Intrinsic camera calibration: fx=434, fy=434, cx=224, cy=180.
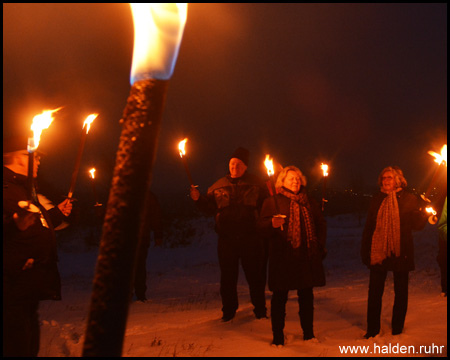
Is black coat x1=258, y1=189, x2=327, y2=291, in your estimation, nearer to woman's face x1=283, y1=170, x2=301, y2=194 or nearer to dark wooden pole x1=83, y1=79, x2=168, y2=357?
woman's face x1=283, y1=170, x2=301, y2=194

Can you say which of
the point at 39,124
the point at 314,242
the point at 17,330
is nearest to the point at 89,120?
the point at 39,124

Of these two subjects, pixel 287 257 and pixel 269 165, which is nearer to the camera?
pixel 269 165

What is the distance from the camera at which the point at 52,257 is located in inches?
141

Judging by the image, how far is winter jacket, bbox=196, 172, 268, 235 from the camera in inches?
246

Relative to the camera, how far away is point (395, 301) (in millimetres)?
5223

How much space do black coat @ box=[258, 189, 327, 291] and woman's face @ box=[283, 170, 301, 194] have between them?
0.14 m

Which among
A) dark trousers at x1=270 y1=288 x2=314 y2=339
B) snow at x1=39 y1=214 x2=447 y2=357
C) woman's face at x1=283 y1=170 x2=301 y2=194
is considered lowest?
snow at x1=39 y1=214 x2=447 y2=357

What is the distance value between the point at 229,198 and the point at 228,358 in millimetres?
2606

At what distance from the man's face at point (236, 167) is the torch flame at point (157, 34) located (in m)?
5.35

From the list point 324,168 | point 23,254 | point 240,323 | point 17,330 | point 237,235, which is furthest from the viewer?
point 237,235

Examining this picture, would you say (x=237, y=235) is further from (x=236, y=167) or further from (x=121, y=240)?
(x=121, y=240)

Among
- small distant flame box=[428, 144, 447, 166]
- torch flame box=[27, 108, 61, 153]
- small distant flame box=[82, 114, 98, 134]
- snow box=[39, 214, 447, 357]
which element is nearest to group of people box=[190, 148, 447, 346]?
snow box=[39, 214, 447, 357]

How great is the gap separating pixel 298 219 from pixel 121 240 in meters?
4.30

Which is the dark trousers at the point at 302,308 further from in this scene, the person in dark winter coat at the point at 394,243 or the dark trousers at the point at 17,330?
the dark trousers at the point at 17,330
